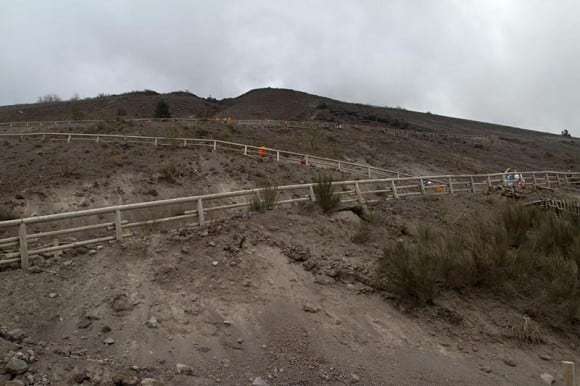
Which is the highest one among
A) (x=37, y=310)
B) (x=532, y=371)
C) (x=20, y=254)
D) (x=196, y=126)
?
(x=196, y=126)

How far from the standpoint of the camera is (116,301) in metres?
7.29

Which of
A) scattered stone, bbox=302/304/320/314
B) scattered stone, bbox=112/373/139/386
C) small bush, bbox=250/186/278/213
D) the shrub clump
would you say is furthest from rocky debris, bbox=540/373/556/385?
small bush, bbox=250/186/278/213

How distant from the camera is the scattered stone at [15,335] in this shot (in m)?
6.06

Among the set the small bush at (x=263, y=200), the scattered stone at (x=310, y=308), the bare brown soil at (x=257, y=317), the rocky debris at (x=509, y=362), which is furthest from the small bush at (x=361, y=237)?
the rocky debris at (x=509, y=362)

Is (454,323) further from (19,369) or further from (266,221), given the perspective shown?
(19,369)

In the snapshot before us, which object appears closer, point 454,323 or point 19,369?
point 19,369

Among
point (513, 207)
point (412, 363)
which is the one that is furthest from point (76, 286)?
point (513, 207)

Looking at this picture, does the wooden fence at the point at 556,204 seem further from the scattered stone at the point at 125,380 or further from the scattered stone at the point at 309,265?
the scattered stone at the point at 125,380

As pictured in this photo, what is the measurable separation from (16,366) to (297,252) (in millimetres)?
5695

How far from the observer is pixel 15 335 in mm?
6117

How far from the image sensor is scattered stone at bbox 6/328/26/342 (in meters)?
6.06

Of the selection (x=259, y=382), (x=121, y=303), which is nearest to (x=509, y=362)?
(x=259, y=382)

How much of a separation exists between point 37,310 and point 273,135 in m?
37.8

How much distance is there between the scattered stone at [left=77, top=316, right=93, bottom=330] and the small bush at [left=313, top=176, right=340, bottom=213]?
7.11 metres
